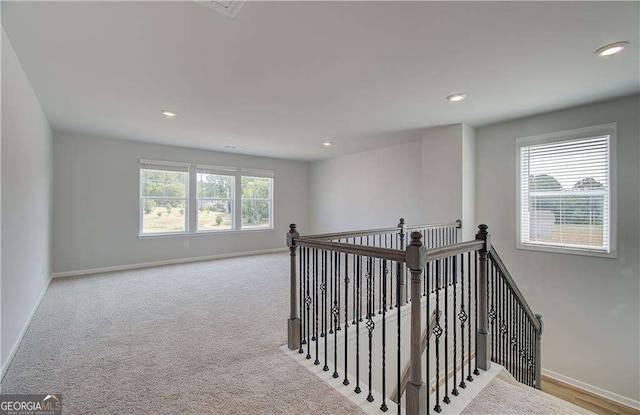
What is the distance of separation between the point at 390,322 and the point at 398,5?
113 inches

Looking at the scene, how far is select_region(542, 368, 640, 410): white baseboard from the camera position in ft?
10.6

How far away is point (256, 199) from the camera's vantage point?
7.20 meters

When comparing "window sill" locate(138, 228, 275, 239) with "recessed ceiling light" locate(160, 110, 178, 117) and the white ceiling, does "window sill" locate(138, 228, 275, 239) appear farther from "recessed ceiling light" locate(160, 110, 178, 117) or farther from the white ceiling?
"recessed ceiling light" locate(160, 110, 178, 117)

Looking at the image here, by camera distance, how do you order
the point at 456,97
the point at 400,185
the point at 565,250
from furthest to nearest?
the point at 400,185
the point at 565,250
the point at 456,97

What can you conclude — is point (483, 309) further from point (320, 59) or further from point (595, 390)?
point (595, 390)

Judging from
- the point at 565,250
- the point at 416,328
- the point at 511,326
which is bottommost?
the point at 511,326

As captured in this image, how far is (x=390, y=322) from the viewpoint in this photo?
3.13m

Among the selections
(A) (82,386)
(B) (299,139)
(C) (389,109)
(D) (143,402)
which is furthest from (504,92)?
(A) (82,386)

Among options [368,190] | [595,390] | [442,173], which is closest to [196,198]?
[368,190]

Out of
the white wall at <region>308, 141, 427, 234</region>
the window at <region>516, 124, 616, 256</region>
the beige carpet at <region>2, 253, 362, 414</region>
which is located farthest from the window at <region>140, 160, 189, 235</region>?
the window at <region>516, 124, 616, 256</region>

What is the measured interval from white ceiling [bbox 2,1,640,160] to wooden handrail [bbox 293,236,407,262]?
1535 millimetres

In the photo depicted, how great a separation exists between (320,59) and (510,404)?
9.35ft

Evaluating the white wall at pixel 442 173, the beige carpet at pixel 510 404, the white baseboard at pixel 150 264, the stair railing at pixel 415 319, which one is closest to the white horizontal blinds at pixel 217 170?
the white baseboard at pixel 150 264

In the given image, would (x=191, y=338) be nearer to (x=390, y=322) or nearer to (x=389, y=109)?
(x=390, y=322)
